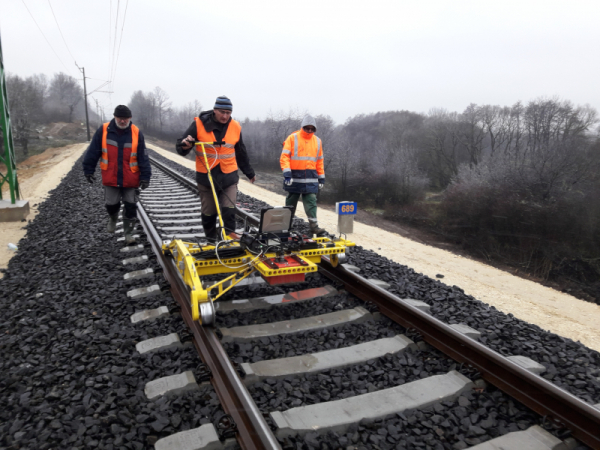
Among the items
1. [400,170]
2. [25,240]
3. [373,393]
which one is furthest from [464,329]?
[400,170]

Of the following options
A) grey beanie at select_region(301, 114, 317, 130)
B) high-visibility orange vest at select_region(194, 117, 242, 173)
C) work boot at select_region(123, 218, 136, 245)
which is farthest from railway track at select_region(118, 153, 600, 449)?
grey beanie at select_region(301, 114, 317, 130)

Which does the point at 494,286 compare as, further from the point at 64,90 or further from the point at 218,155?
the point at 64,90

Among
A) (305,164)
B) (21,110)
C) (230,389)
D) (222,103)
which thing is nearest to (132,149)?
(222,103)

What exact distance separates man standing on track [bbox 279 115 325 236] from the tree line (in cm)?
1511

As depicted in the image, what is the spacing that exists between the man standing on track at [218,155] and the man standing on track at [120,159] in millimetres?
1122

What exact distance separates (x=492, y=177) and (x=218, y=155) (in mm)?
25005

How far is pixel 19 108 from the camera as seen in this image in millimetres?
45812

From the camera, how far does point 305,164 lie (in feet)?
20.1

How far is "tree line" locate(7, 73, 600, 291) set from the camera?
20.1 meters

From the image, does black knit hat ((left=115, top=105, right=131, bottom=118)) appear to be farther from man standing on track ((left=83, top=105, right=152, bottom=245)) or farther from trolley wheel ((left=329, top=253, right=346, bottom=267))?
trolley wheel ((left=329, top=253, right=346, bottom=267))

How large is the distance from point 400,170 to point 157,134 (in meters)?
56.4

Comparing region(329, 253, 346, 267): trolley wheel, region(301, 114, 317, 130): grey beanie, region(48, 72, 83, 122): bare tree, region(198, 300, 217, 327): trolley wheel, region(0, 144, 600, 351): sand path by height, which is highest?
region(48, 72, 83, 122): bare tree

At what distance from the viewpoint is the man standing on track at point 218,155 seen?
4.57 meters

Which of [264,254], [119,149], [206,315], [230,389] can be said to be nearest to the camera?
[230,389]
